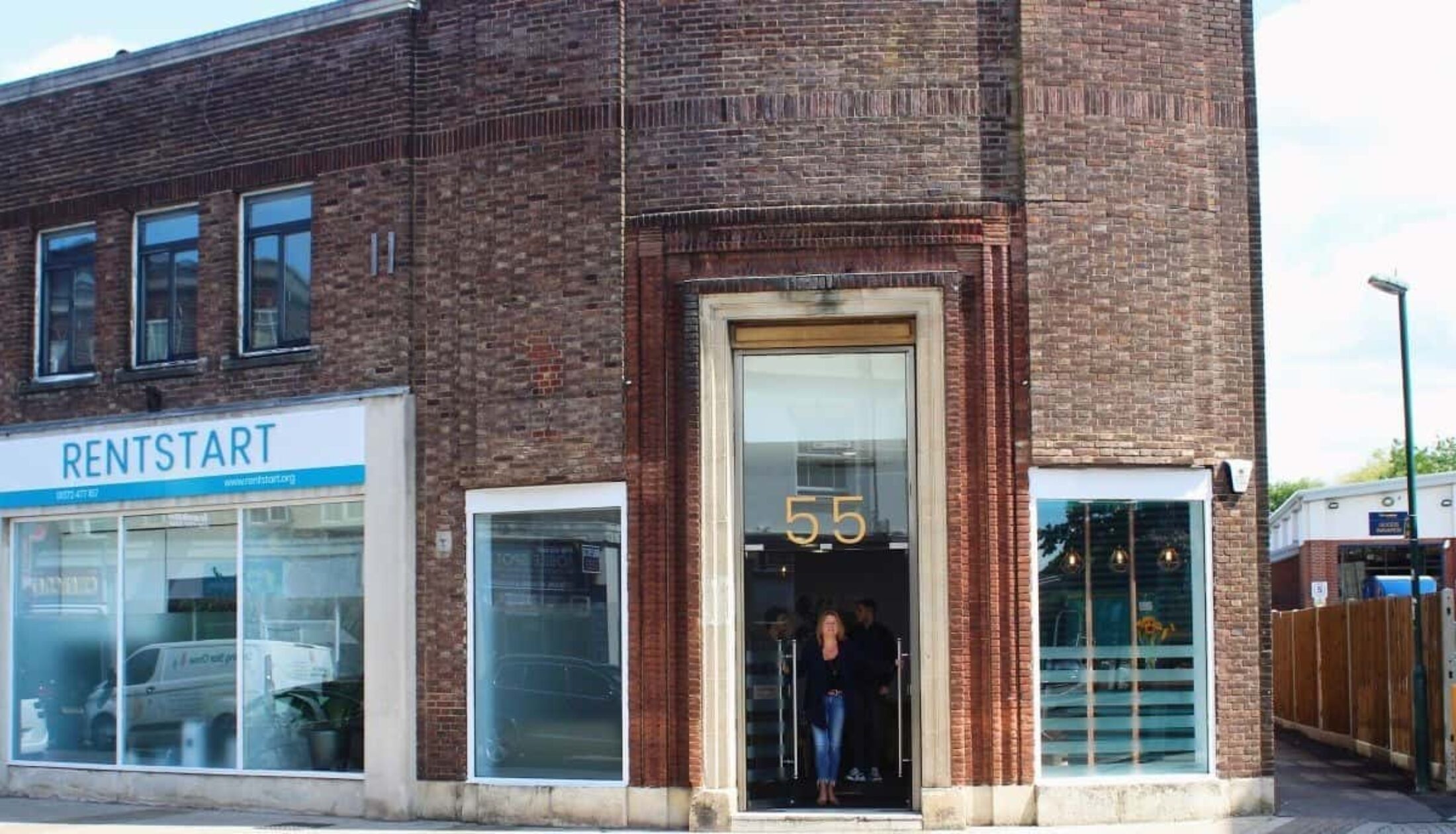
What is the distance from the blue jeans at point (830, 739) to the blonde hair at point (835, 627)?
500 millimetres

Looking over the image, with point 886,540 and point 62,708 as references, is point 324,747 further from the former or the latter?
point 886,540

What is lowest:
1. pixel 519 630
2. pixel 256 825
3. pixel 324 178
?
pixel 256 825

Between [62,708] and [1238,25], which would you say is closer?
[1238,25]

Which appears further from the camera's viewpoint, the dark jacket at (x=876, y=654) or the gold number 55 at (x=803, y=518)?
the dark jacket at (x=876, y=654)

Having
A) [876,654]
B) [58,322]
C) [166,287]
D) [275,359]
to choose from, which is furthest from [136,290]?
[876,654]

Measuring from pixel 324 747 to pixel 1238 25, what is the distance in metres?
11.0

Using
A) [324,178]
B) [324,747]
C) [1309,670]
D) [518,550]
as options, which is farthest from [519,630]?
[1309,670]

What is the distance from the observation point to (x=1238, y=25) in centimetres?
1563

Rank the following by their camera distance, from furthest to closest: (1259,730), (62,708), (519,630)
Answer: (62,708) < (519,630) < (1259,730)

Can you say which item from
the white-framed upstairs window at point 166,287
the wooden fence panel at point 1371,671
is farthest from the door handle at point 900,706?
the white-framed upstairs window at point 166,287

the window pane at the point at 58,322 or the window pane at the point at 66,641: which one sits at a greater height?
the window pane at the point at 58,322

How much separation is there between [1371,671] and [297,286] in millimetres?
13450

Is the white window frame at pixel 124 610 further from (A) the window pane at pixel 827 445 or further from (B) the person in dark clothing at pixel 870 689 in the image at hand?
(B) the person in dark clothing at pixel 870 689

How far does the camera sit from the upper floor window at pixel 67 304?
1906cm
